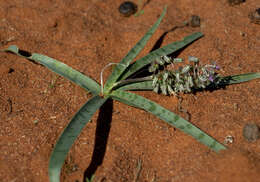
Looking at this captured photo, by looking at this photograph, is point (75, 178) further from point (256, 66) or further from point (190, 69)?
point (256, 66)

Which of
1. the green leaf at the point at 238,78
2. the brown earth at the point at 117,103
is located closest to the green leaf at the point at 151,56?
the brown earth at the point at 117,103

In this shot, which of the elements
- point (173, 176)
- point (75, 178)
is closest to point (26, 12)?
point (75, 178)

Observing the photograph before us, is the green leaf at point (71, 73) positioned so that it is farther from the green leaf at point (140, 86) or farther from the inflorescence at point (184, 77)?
the inflorescence at point (184, 77)

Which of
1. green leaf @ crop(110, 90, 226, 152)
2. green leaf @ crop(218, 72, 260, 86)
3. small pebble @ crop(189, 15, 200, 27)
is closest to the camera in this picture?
green leaf @ crop(110, 90, 226, 152)

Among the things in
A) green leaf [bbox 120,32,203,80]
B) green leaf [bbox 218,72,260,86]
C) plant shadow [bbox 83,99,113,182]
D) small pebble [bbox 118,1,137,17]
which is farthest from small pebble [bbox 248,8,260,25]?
plant shadow [bbox 83,99,113,182]

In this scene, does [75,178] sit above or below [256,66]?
below

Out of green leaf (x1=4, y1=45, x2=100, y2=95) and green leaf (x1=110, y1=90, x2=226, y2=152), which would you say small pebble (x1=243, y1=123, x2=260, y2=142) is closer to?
green leaf (x1=110, y1=90, x2=226, y2=152)
